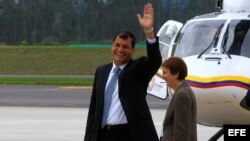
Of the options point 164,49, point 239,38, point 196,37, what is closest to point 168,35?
point 164,49

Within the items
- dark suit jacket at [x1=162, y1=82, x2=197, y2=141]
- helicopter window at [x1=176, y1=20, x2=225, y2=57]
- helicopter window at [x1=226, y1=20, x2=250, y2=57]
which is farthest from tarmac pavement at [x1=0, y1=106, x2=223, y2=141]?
dark suit jacket at [x1=162, y1=82, x2=197, y2=141]

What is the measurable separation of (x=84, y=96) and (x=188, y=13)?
38125 mm

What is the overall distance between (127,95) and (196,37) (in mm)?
4691

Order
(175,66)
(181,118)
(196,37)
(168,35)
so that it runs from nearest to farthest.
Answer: (181,118) → (175,66) → (196,37) → (168,35)

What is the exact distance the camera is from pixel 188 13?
211 ft

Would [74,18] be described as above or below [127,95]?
below

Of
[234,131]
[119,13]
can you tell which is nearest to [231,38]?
[234,131]

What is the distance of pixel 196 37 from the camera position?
11.1m

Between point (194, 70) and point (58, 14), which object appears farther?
point (58, 14)

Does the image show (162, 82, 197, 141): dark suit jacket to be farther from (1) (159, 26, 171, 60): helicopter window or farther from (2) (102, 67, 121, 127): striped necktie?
(1) (159, 26, 171, 60): helicopter window

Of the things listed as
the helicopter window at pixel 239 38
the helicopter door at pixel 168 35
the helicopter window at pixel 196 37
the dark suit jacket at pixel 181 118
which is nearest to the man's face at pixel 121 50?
the dark suit jacket at pixel 181 118

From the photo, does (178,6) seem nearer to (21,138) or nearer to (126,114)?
(21,138)

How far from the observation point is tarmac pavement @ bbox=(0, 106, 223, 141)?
1426 centimetres

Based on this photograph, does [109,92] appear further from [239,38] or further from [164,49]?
[164,49]
